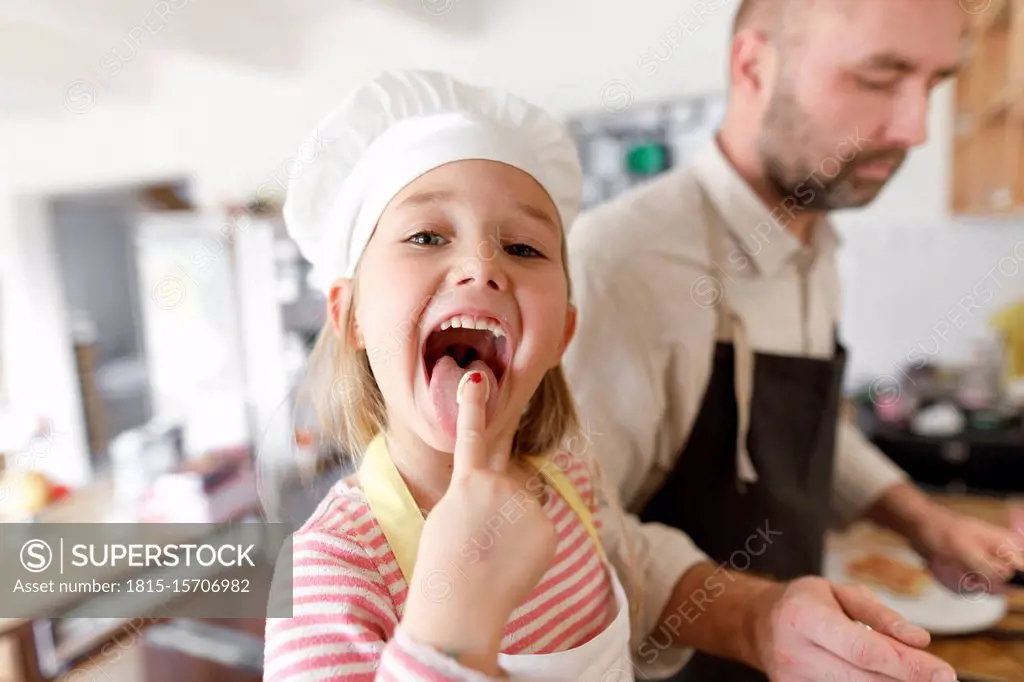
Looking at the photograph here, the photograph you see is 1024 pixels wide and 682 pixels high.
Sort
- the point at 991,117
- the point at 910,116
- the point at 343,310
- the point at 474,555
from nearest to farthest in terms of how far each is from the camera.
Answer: the point at 474,555, the point at 343,310, the point at 910,116, the point at 991,117

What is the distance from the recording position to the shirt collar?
57 cm

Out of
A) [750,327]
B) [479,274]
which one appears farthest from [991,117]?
[479,274]

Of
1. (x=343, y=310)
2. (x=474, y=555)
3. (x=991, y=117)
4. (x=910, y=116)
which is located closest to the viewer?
(x=474, y=555)

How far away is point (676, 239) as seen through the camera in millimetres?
551

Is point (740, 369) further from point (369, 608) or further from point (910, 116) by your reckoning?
point (369, 608)

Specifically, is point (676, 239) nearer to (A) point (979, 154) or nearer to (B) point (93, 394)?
(A) point (979, 154)

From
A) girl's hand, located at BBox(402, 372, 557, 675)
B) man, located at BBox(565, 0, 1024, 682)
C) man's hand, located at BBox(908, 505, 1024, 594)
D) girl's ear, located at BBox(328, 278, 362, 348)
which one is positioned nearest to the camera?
girl's hand, located at BBox(402, 372, 557, 675)

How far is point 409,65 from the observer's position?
540 millimetres

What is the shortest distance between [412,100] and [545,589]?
12.4 inches

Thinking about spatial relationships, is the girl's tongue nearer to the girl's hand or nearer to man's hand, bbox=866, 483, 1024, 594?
the girl's hand

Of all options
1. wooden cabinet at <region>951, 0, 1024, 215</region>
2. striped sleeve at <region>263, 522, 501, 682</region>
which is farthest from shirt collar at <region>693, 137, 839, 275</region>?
striped sleeve at <region>263, 522, 501, 682</region>

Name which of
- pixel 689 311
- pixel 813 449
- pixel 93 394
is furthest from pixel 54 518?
pixel 813 449

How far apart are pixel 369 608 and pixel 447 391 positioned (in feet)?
0.38

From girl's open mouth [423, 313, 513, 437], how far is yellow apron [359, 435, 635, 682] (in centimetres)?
7
